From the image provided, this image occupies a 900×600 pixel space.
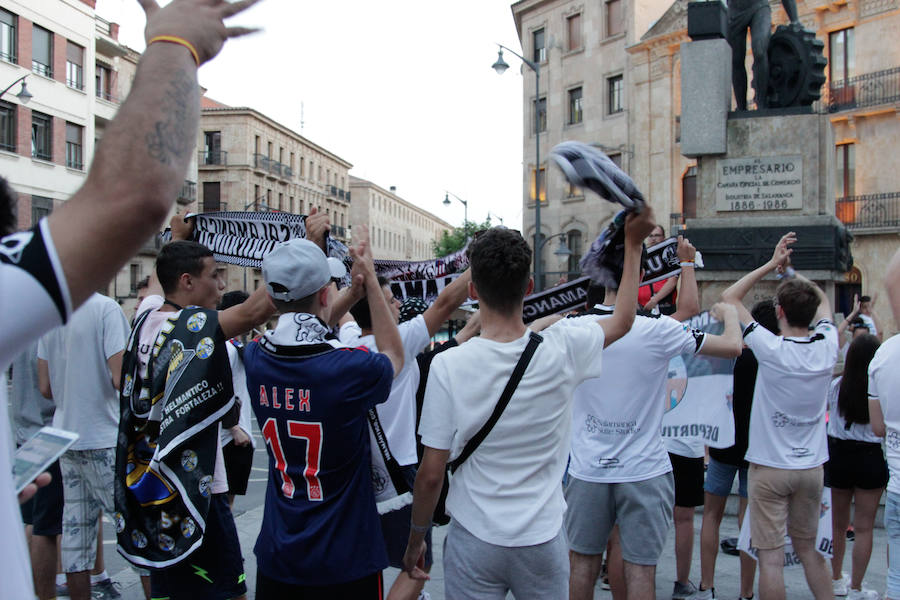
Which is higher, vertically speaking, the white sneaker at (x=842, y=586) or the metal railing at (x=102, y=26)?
the metal railing at (x=102, y=26)

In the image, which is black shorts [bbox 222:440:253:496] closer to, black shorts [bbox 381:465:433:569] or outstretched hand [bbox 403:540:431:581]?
black shorts [bbox 381:465:433:569]

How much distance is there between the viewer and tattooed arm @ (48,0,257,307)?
1.12 m

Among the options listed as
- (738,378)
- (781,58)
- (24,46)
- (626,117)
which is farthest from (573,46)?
(738,378)

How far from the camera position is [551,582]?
274 cm

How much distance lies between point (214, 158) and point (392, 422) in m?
59.8

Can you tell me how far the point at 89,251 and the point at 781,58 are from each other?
928 cm

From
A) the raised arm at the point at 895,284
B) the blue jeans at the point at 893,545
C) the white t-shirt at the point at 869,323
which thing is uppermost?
the raised arm at the point at 895,284

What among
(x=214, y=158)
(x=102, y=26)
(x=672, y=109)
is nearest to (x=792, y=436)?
(x=672, y=109)

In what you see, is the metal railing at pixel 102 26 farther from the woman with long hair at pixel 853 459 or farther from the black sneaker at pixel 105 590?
the woman with long hair at pixel 853 459

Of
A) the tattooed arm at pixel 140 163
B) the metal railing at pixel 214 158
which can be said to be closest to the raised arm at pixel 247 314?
the tattooed arm at pixel 140 163

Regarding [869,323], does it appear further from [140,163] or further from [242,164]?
[242,164]

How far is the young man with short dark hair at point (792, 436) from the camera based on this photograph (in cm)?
436

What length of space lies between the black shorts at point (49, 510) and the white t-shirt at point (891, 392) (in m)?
4.69

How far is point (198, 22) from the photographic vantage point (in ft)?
4.45
